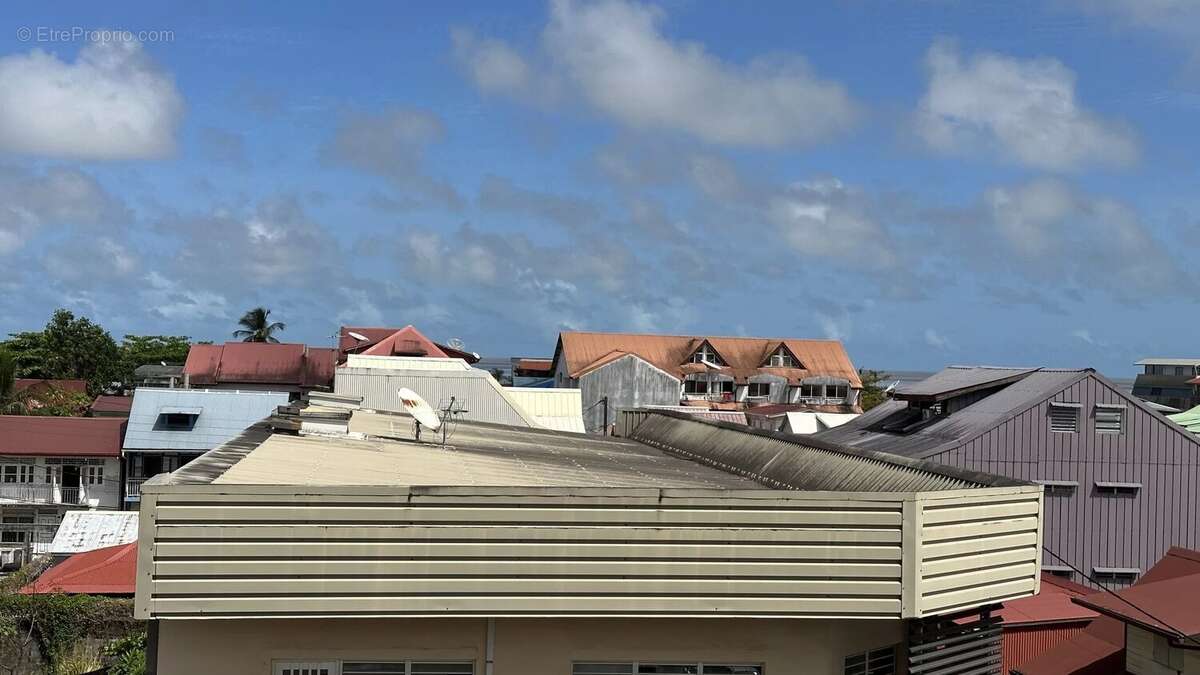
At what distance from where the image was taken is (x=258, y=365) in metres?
70.7

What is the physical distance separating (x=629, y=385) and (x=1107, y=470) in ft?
143

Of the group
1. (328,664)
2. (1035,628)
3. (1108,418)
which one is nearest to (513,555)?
(328,664)

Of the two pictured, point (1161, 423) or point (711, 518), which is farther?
point (1161, 423)

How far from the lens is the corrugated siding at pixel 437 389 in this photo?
112 feet

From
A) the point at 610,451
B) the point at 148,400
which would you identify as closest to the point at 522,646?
the point at 610,451

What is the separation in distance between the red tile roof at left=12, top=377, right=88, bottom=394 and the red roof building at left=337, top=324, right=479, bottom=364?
1794 cm

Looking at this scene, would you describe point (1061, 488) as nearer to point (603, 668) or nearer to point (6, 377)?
point (603, 668)

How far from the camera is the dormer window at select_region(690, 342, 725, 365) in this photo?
77.3 m

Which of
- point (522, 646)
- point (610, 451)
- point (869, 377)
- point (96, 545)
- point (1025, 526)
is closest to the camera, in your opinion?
point (522, 646)

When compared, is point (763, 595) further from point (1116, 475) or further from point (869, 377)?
point (869, 377)

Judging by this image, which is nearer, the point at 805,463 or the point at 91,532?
the point at 805,463

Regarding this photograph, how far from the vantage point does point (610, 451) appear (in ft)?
65.5

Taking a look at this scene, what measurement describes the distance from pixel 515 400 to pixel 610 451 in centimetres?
1807

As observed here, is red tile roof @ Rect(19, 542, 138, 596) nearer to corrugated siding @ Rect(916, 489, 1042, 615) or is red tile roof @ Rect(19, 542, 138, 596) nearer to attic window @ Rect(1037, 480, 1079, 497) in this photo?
corrugated siding @ Rect(916, 489, 1042, 615)
